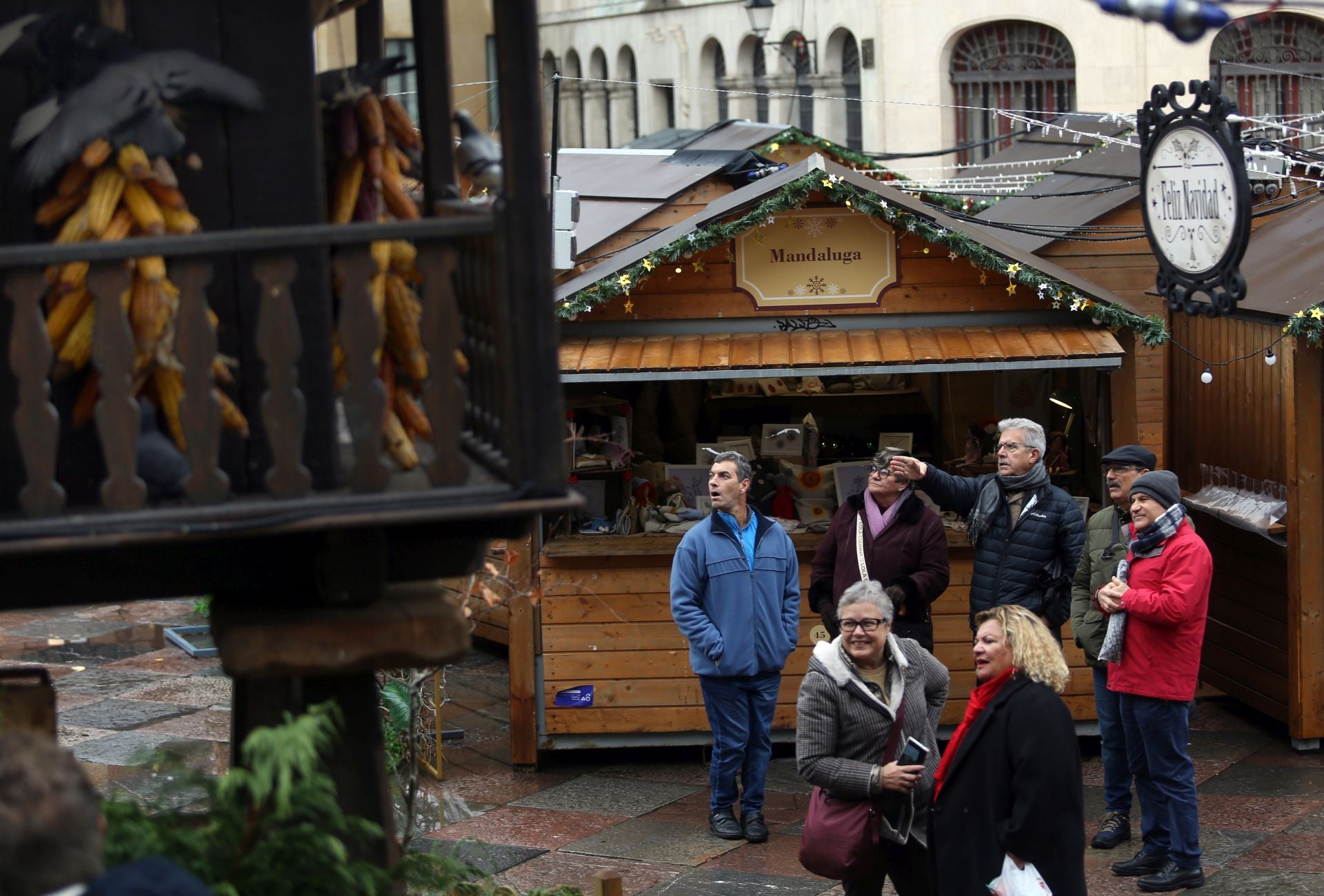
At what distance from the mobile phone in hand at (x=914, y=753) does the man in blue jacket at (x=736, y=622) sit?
85.2 inches

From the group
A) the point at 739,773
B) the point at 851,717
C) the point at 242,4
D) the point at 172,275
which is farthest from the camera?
the point at 739,773

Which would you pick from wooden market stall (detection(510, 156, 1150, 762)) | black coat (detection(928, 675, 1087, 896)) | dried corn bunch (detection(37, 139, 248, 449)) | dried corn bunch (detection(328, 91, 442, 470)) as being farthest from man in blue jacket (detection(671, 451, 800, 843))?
dried corn bunch (detection(37, 139, 248, 449))

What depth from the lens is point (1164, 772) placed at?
7.41 metres

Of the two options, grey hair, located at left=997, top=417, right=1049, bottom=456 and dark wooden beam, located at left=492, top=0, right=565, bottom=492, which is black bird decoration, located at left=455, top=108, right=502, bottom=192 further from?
grey hair, located at left=997, top=417, right=1049, bottom=456

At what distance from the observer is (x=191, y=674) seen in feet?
40.5

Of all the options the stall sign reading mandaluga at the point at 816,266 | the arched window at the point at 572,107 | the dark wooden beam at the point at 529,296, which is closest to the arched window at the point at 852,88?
the arched window at the point at 572,107

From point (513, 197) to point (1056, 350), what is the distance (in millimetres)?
6034

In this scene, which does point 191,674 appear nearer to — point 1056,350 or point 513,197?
point 1056,350

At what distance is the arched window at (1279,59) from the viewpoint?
26.5 m

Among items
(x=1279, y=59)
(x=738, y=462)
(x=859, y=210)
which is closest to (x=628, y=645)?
(x=738, y=462)

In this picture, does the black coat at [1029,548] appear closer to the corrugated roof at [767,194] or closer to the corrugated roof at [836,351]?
the corrugated roof at [836,351]

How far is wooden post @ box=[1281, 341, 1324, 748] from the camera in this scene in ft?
30.7

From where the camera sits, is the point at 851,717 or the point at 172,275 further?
the point at 851,717

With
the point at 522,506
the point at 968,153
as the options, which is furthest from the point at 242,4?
the point at 968,153
